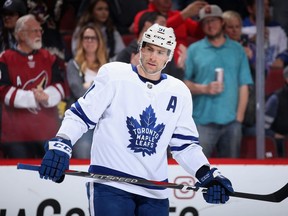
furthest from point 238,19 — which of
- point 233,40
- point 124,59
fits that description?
point 124,59

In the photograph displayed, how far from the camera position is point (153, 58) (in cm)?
359

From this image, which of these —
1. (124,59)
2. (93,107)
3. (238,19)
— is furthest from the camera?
(238,19)

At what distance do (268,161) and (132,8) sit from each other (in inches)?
62.8

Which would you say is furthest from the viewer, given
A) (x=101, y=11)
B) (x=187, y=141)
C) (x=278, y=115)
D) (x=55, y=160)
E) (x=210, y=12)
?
(x=101, y=11)

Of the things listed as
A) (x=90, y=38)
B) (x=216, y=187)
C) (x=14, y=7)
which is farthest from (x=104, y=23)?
(x=216, y=187)

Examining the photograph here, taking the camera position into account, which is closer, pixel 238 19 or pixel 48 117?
pixel 48 117

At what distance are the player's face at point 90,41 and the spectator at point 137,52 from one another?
0.18 m

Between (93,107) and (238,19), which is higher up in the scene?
(238,19)

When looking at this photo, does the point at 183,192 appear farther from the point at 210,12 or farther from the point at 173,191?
the point at 210,12

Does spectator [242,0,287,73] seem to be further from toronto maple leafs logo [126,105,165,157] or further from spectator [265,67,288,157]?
toronto maple leafs logo [126,105,165,157]

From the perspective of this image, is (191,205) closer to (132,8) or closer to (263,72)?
(263,72)

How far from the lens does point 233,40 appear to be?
5.56 metres

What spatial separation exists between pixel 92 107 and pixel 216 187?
0.68 meters

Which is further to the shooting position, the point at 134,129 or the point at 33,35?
the point at 33,35
